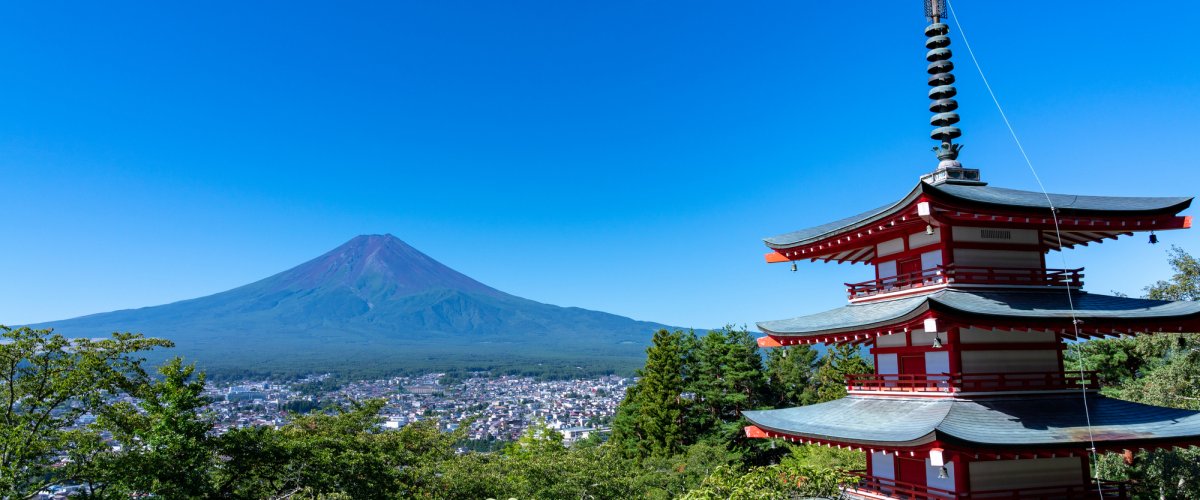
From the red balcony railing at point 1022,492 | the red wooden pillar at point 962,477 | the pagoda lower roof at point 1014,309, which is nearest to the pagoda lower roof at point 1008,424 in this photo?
the red wooden pillar at point 962,477

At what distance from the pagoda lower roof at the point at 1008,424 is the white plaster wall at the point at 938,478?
944 mm

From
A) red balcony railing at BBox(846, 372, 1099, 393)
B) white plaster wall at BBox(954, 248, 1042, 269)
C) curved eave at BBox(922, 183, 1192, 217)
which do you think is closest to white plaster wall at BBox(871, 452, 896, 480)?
red balcony railing at BBox(846, 372, 1099, 393)

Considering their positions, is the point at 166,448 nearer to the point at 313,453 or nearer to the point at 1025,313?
the point at 313,453

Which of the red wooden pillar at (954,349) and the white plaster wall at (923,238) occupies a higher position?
the white plaster wall at (923,238)

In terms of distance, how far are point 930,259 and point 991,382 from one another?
2.30 meters

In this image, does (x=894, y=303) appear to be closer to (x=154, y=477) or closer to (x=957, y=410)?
(x=957, y=410)

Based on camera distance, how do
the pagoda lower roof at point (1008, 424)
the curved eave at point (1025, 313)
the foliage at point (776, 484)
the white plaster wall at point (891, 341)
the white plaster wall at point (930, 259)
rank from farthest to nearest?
the white plaster wall at point (891, 341), the white plaster wall at point (930, 259), the foliage at point (776, 484), the curved eave at point (1025, 313), the pagoda lower roof at point (1008, 424)

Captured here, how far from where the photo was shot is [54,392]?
→ 45.6 ft

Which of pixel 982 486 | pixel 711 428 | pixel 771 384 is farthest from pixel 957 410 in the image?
pixel 771 384

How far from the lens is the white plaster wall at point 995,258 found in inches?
472

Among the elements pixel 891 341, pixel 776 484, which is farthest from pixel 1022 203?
pixel 776 484

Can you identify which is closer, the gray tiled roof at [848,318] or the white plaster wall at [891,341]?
the gray tiled roof at [848,318]

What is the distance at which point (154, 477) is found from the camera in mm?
13477

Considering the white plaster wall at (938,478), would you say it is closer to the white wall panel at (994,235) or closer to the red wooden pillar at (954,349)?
the red wooden pillar at (954,349)
